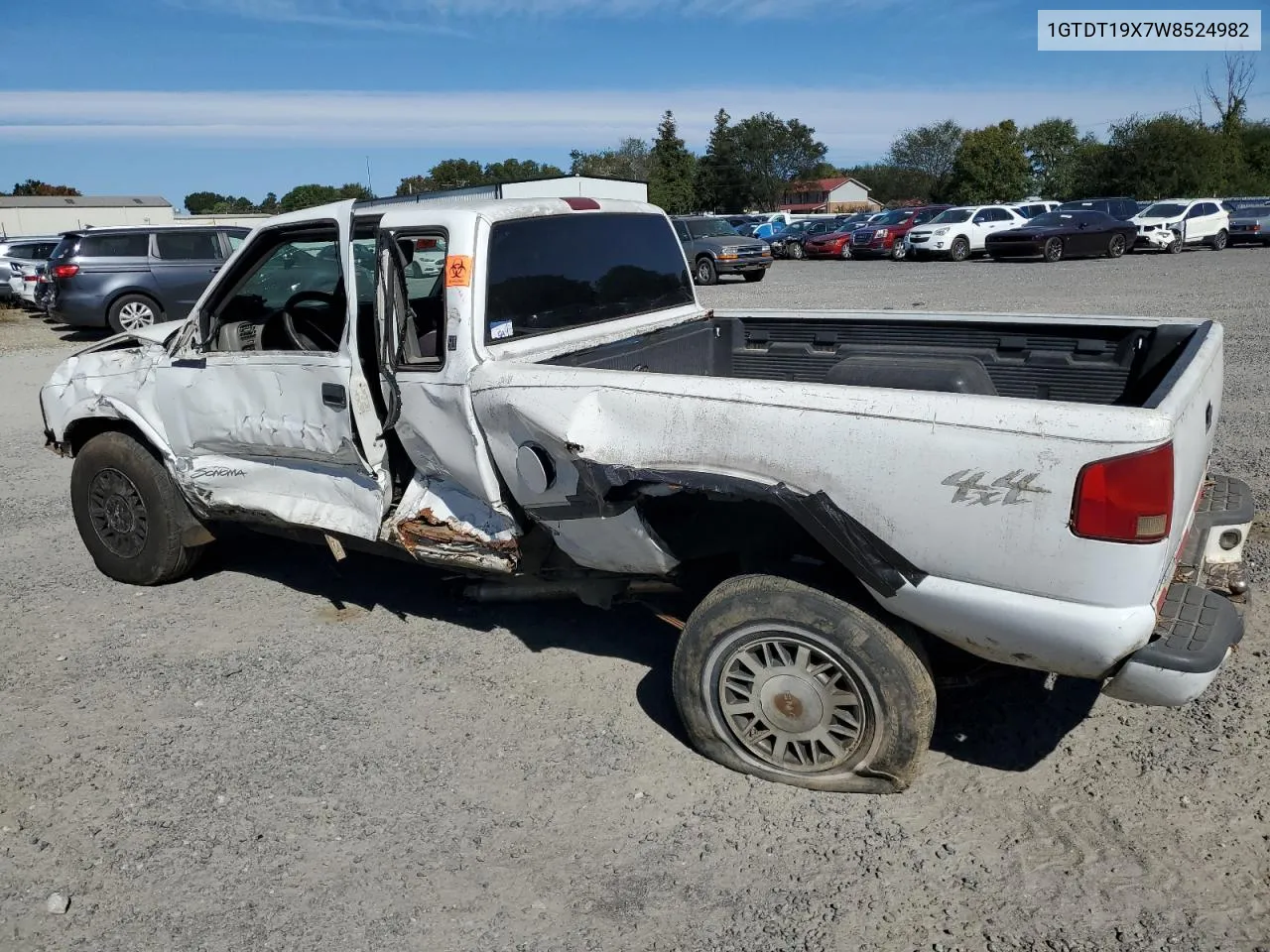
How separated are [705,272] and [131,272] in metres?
12.7

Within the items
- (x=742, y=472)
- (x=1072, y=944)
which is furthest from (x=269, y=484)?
(x=1072, y=944)

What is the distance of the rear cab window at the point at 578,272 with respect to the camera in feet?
12.8

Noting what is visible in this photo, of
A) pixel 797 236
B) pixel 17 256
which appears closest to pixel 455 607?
pixel 17 256

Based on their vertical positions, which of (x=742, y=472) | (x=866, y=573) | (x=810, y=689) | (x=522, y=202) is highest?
(x=522, y=202)

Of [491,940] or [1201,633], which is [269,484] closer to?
[491,940]

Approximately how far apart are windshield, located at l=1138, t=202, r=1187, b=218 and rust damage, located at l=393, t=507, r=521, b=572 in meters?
29.4

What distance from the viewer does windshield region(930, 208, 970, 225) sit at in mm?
28406

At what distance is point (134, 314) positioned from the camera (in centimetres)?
1611

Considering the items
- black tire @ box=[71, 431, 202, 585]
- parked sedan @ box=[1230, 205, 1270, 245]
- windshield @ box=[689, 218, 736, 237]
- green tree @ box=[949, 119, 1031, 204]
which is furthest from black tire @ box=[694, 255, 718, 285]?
green tree @ box=[949, 119, 1031, 204]

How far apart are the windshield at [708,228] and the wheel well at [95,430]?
2025 cm

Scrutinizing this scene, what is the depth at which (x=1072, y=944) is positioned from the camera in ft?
8.63

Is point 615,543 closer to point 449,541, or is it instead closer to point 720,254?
point 449,541

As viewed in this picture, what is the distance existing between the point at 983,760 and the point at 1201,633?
38.0 inches

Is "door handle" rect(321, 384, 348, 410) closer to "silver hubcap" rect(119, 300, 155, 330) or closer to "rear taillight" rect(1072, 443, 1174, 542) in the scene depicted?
"rear taillight" rect(1072, 443, 1174, 542)
